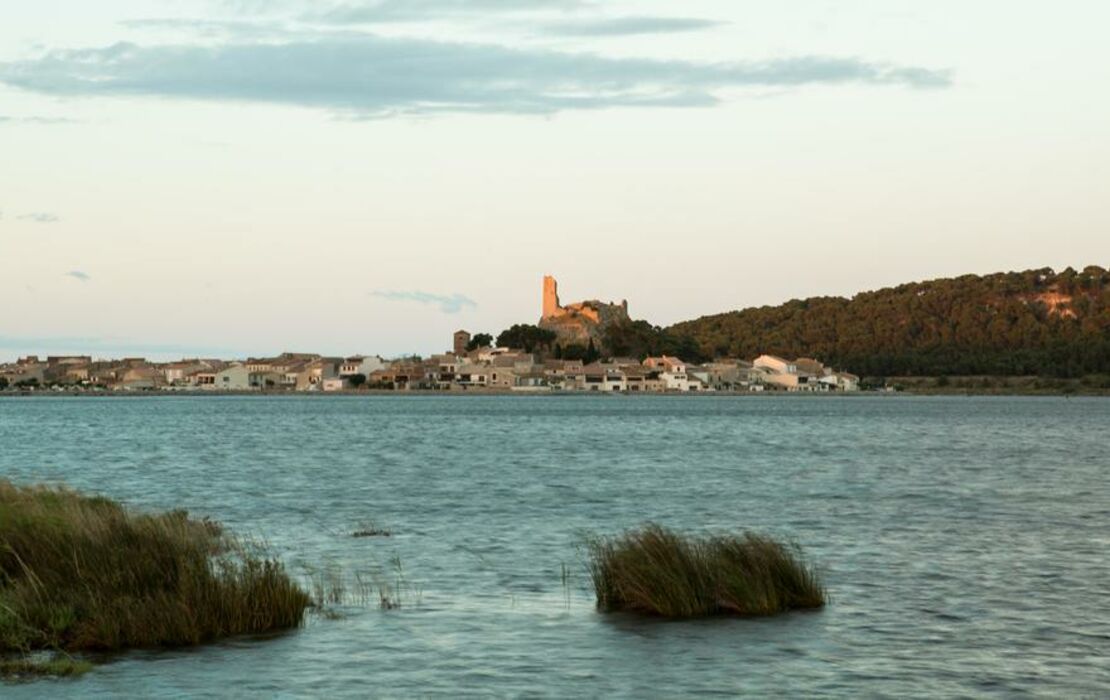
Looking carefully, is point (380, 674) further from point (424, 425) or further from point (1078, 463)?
point (424, 425)

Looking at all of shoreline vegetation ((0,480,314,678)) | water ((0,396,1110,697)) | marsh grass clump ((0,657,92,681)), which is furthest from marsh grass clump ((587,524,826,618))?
marsh grass clump ((0,657,92,681))

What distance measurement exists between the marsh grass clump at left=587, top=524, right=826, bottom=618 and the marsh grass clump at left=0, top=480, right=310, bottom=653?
4808 millimetres

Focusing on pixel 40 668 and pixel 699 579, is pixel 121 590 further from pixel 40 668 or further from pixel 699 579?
pixel 699 579

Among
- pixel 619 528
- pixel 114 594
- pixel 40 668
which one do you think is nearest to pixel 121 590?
pixel 114 594

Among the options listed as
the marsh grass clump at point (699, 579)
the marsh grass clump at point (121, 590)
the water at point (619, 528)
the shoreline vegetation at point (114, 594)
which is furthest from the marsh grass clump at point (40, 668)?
the marsh grass clump at point (699, 579)

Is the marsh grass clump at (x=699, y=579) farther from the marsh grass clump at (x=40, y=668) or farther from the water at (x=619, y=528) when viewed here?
the marsh grass clump at (x=40, y=668)

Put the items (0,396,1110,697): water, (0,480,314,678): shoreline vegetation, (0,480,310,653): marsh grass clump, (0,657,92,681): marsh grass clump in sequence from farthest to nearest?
1. (0,480,310,653): marsh grass clump
2. (0,480,314,678): shoreline vegetation
3. (0,396,1110,697): water
4. (0,657,92,681): marsh grass clump

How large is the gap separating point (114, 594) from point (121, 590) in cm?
11

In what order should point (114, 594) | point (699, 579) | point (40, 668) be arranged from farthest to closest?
point (699, 579), point (114, 594), point (40, 668)

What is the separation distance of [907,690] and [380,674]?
645 centimetres

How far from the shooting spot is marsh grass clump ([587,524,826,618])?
23219 mm

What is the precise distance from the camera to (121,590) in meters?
20.8

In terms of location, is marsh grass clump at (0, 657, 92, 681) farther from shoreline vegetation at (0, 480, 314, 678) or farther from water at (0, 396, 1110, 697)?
water at (0, 396, 1110, 697)

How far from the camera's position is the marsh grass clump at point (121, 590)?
20.1 m
